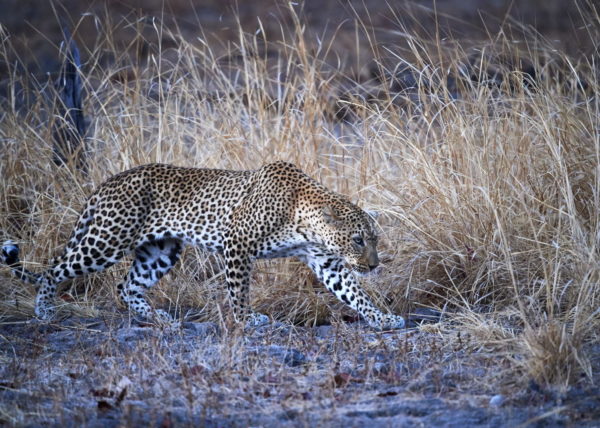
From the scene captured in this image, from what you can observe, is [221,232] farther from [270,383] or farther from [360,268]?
[270,383]

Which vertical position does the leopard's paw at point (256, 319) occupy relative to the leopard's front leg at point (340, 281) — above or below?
below

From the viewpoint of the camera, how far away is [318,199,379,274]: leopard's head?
6465 millimetres

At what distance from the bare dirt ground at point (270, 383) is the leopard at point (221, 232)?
0.52 metres

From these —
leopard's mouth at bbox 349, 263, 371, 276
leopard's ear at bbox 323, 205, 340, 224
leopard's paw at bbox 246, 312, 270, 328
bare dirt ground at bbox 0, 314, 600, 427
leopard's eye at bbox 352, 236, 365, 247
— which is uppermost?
leopard's ear at bbox 323, 205, 340, 224

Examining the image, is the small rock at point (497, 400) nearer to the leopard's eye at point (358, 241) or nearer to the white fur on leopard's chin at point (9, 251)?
the leopard's eye at point (358, 241)

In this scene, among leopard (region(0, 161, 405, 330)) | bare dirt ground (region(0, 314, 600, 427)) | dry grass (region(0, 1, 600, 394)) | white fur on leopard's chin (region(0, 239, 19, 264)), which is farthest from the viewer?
white fur on leopard's chin (region(0, 239, 19, 264))

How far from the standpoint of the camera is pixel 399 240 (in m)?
7.23

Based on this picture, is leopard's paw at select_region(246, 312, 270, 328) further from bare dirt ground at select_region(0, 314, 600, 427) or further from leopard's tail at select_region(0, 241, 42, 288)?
leopard's tail at select_region(0, 241, 42, 288)

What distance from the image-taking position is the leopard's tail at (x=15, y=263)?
6992 mm

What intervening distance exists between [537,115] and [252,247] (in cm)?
243

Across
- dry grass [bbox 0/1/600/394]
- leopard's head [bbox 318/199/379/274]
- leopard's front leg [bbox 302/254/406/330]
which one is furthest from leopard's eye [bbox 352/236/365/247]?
dry grass [bbox 0/1/600/394]

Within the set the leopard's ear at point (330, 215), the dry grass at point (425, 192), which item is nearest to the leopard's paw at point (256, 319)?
the dry grass at point (425, 192)

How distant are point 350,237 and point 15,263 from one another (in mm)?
2520

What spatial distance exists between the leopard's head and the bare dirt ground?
0.46 m
